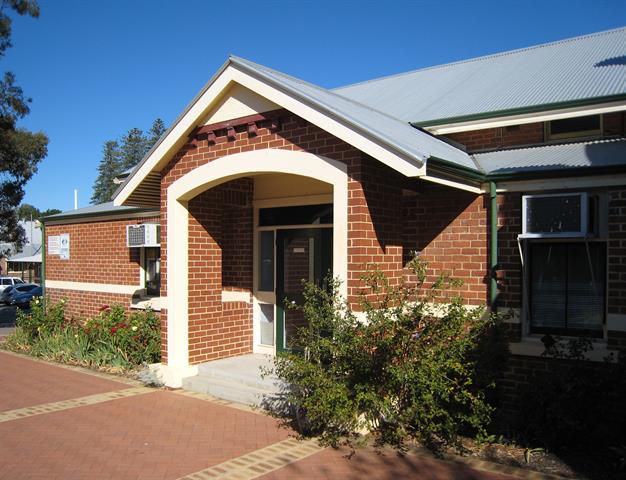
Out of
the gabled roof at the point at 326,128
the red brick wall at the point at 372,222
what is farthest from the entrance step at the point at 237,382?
the gabled roof at the point at 326,128

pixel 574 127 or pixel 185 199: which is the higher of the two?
pixel 574 127

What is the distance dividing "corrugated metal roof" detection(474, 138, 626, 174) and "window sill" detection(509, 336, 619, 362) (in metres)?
1.95

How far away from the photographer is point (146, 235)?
11.0 m

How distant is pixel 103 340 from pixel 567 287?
25.6 feet

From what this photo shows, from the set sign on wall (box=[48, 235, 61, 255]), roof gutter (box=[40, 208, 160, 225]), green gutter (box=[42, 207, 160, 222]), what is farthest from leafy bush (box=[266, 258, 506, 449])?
sign on wall (box=[48, 235, 61, 255])

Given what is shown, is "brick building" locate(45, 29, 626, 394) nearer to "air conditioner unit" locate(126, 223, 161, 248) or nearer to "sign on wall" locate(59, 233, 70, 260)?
"air conditioner unit" locate(126, 223, 161, 248)

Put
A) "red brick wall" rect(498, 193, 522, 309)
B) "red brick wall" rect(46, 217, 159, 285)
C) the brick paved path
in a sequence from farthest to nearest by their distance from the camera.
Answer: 1. "red brick wall" rect(46, 217, 159, 285)
2. "red brick wall" rect(498, 193, 522, 309)
3. the brick paved path

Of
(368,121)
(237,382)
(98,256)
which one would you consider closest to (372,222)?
(368,121)

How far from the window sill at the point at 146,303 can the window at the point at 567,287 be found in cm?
724

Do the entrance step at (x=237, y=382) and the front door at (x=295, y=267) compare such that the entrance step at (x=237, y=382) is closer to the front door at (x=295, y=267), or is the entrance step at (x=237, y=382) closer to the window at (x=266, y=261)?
the front door at (x=295, y=267)

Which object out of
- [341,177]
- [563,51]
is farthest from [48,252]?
[563,51]

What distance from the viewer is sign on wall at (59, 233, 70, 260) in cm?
1380

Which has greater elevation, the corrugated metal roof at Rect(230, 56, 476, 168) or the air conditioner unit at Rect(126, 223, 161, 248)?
the corrugated metal roof at Rect(230, 56, 476, 168)

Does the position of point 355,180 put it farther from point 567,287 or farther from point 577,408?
point 577,408
